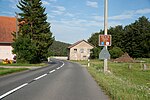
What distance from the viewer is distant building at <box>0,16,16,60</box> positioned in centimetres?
5825

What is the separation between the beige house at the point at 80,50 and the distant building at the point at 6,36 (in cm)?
4322

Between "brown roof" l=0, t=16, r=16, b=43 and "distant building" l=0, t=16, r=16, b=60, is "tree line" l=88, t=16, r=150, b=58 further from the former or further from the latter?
"distant building" l=0, t=16, r=16, b=60

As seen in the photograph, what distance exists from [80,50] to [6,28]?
1898 inches

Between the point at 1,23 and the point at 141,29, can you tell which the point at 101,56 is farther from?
the point at 141,29

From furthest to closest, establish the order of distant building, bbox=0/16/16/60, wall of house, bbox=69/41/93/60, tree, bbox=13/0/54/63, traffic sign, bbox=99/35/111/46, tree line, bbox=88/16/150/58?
wall of house, bbox=69/41/93/60, tree line, bbox=88/16/150/58, distant building, bbox=0/16/16/60, tree, bbox=13/0/54/63, traffic sign, bbox=99/35/111/46

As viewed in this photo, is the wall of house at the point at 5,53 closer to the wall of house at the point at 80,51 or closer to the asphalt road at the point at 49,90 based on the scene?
the asphalt road at the point at 49,90

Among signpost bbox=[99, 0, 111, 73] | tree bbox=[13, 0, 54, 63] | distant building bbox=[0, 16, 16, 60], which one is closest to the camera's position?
signpost bbox=[99, 0, 111, 73]

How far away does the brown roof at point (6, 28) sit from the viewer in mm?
59644

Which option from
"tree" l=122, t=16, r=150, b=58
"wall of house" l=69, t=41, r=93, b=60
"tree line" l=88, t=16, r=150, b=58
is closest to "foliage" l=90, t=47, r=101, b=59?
"tree line" l=88, t=16, r=150, b=58

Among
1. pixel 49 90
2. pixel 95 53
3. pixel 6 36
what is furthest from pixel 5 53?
pixel 49 90

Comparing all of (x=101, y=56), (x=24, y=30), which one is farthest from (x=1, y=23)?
(x=101, y=56)

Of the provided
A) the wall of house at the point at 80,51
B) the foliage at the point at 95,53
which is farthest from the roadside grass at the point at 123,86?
the wall of house at the point at 80,51

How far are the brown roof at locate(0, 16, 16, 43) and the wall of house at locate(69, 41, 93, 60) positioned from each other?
140ft

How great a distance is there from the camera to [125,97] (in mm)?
9273
